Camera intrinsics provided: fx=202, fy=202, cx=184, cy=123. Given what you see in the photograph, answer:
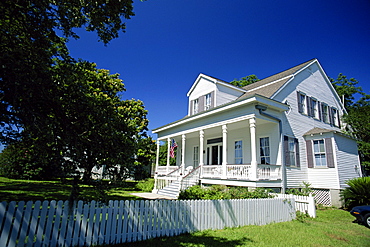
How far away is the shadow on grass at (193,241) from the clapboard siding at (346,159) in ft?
37.4

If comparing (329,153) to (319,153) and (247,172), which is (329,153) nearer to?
(319,153)

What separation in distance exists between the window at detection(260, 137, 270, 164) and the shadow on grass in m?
8.31

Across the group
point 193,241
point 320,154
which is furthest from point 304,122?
point 193,241

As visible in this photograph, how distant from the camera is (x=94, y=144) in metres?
4.15

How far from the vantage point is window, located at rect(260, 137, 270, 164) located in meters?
13.1

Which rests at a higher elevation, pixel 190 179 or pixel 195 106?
pixel 195 106

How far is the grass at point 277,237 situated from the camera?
17.1ft

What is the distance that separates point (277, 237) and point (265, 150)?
7880mm

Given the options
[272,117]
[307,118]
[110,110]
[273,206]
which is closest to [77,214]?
[110,110]

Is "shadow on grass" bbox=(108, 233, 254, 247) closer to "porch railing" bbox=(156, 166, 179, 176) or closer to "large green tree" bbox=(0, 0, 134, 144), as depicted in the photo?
"large green tree" bbox=(0, 0, 134, 144)

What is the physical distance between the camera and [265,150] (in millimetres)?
13258

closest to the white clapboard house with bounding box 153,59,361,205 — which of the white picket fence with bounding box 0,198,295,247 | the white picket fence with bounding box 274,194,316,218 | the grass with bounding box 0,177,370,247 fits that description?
the white picket fence with bounding box 274,194,316,218

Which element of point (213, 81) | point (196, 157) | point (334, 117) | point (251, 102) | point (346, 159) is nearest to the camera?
point (251, 102)

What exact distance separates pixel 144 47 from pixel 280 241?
9.61 meters
